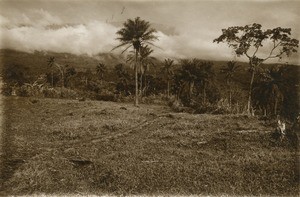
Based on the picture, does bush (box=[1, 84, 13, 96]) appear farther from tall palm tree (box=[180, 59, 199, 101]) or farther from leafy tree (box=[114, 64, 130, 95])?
tall palm tree (box=[180, 59, 199, 101])

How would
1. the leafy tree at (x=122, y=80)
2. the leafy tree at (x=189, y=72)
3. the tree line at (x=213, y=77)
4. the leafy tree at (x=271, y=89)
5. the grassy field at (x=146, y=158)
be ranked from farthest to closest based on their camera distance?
the leafy tree at (x=122, y=80), the leafy tree at (x=189, y=72), the leafy tree at (x=271, y=89), the tree line at (x=213, y=77), the grassy field at (x=146, y=158)

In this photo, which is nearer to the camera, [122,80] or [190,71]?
[190,71]

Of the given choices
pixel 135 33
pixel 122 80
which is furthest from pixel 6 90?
pixel 122 80

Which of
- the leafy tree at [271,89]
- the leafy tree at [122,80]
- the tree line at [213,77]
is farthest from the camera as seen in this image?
the leafy tree at [122,80]

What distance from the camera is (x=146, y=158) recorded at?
14.1m

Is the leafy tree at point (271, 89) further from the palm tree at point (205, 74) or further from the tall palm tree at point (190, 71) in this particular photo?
the tall palm tree at point (190, 71)

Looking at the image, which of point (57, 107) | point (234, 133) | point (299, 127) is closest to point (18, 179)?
point (234, 133)

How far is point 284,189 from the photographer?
36.6 feet

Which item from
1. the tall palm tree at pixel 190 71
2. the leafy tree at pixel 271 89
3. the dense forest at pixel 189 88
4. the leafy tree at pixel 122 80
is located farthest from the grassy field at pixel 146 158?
the leafy tree at pixel 122 80

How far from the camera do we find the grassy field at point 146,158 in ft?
36.6

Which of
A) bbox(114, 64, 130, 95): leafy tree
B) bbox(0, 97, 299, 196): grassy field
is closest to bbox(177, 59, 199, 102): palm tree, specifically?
bbox(114, 64, 130, 95): leafy tree

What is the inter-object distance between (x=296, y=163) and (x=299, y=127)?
4775mm

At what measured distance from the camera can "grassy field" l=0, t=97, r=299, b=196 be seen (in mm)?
11141

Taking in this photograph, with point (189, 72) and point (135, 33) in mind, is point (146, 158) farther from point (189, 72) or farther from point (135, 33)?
point (189, 72)
